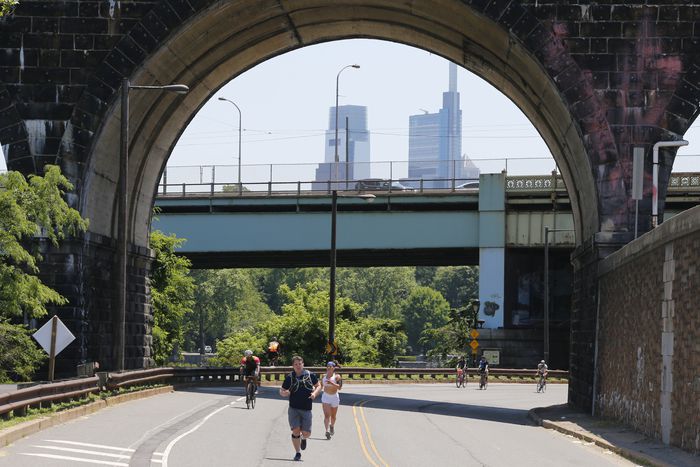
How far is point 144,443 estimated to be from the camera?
73.7 ft

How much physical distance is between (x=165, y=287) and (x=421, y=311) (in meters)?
116

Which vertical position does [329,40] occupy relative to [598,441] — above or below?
above

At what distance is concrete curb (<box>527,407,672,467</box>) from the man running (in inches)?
223

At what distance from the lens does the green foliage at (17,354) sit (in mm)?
34031

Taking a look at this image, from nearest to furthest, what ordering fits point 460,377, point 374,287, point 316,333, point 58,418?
point 58,418, point 460,377, point 316,333, point 374,287

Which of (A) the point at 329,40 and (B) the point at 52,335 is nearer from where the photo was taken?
(B) the point at 52,335

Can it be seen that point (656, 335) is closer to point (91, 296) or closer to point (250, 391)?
point (250, 391)

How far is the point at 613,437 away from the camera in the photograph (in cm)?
2636

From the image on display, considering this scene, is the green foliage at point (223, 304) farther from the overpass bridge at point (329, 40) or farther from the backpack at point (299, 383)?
the backpack at point (299, 383)

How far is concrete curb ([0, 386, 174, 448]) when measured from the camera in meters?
21.9

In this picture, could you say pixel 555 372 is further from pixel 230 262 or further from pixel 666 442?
pixel 666 442

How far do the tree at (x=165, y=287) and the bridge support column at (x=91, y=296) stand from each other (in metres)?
20.6

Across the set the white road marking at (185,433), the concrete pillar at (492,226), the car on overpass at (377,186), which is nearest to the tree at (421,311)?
the car on overpass at (377,186)

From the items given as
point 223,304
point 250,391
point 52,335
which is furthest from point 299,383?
point 223,304
